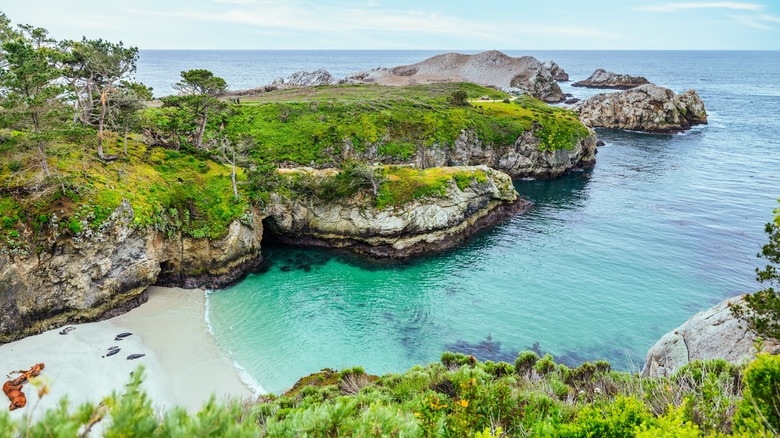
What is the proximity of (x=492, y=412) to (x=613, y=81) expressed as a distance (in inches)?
7909

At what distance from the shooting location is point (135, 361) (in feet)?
89.7

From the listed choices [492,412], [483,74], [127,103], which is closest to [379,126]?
[127,103]

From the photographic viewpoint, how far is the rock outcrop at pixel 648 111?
102m

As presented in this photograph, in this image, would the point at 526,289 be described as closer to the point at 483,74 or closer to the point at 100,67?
the point at 100,67

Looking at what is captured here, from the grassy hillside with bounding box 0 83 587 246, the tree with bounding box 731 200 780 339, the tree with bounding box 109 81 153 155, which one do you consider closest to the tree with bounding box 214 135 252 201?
the grassy hillside with bounding box 0 83 587 246

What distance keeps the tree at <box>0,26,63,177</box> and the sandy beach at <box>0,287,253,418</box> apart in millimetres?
12476

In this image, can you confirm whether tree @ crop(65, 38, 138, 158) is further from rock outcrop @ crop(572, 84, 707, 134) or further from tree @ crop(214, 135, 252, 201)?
rock outcrop @ crop(572, 84, 707, 134)

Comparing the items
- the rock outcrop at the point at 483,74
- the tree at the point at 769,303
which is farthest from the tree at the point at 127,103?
the rock outcrop at the point at 483,74

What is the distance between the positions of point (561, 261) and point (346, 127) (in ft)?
119

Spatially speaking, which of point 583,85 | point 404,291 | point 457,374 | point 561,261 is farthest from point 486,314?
point 583,85

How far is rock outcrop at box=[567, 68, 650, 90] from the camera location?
555 feet

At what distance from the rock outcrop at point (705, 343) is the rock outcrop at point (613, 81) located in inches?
6959

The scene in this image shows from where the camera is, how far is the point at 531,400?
1429 cm

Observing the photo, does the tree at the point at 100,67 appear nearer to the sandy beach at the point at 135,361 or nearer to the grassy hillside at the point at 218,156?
the grassy hillside at the point at 218,156
